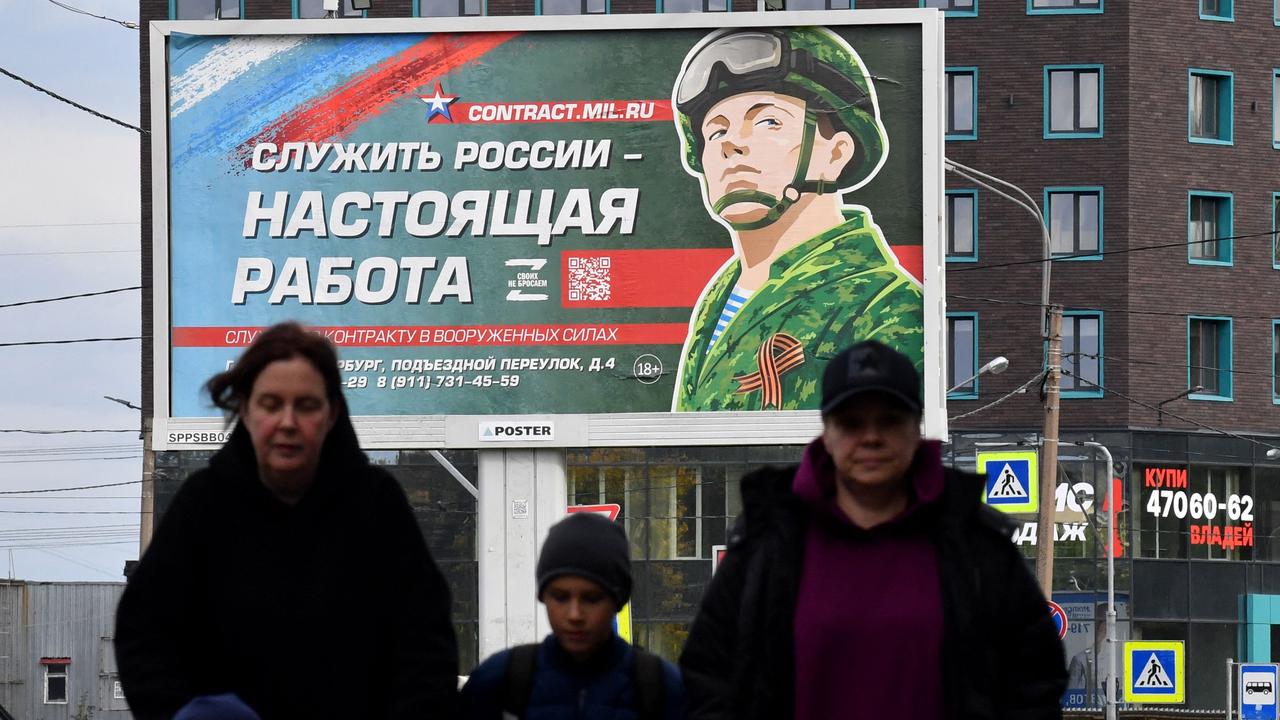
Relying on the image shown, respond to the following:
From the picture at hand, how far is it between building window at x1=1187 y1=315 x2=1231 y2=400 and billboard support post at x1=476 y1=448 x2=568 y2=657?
32.7m

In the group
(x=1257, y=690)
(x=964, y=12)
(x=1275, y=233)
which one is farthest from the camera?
(x=1275, y=233)

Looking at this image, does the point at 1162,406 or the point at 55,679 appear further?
the point at 55,679

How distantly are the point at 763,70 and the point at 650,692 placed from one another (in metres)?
14.5

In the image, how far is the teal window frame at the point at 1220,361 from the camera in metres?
48.2

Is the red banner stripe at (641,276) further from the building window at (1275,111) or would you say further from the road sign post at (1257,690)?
the building window at (1275,111)

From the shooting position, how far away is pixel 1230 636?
4841 centimetres

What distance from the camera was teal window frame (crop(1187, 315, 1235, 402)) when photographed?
48.2m

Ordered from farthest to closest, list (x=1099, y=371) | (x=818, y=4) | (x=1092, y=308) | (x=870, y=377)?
(x=1092, y=308) < (x=1099, y=371) < (x=818, y=4) < (x=870, y=377)

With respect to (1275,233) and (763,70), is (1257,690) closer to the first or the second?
(763,70)

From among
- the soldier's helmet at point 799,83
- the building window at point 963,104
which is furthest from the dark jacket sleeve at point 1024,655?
the building window at point 963,104

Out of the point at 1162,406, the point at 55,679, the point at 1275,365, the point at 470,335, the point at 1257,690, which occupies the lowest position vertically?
the point at 55,679

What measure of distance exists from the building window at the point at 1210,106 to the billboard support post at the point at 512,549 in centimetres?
3355

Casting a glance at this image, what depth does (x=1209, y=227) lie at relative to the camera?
48781mm

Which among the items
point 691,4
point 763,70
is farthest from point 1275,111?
point 763,70
